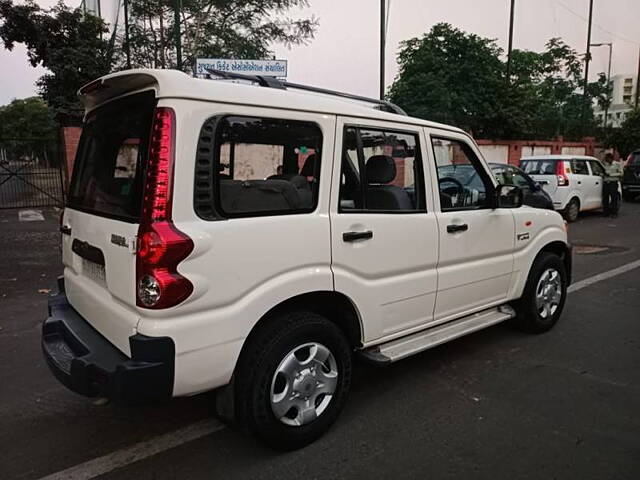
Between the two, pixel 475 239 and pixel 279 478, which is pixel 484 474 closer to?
pixel 279 478

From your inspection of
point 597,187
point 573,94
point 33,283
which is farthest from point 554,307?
point 573,94

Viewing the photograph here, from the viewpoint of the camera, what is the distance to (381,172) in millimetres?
3271

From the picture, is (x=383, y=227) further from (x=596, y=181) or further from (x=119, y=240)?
(x=596, y=181)

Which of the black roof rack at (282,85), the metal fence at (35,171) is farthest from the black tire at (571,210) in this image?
the metal fence at (35,171)

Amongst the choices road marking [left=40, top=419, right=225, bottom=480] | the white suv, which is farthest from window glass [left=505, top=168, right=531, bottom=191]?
road marking [left=40, top=419, right=225, bottom=480]

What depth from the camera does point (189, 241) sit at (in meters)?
2.31

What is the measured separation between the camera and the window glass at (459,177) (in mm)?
3615

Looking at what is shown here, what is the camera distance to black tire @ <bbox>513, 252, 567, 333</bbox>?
14.6 feet

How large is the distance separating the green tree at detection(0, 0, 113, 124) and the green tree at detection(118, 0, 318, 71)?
84 centimetres

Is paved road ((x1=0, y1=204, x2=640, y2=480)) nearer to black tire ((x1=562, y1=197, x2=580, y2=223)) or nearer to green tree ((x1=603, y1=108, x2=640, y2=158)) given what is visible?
black tire ((x1=562, y1=197, x2=580, y2=223))

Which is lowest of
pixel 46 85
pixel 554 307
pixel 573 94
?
pixel 554 307

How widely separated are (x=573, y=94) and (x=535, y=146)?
45.6 feet

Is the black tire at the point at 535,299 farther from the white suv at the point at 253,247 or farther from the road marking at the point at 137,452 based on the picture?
the road marking at the point at 137,452

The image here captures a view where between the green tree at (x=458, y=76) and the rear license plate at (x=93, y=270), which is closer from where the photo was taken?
the rear license plate at (x=93, y=270)
